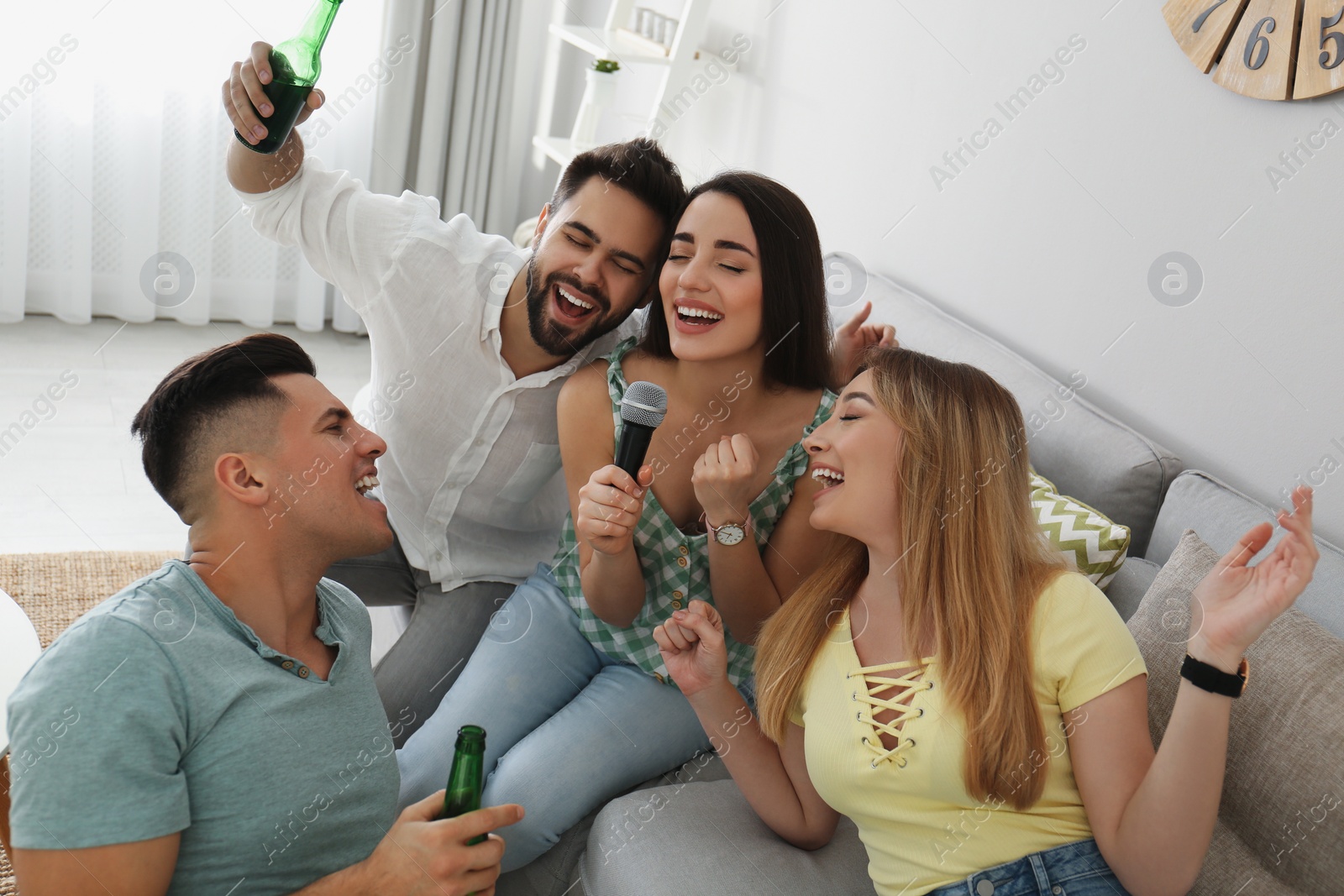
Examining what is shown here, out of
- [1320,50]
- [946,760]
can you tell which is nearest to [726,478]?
[946,760]

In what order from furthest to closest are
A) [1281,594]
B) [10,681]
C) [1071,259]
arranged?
[1071,259]
[10,681]
[1281,594]

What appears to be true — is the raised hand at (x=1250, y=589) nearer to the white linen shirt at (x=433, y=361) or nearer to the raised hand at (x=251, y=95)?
the white linen shirt at (x=433, y=361)

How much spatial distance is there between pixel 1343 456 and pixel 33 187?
154 inches

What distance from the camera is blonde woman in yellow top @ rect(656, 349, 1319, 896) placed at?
1.09m

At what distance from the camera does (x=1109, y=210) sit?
1.90m

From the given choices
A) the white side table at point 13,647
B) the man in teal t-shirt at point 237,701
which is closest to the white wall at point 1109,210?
the man in teal t-shirt at point 237,701

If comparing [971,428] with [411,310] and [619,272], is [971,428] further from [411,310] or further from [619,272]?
[411,310]

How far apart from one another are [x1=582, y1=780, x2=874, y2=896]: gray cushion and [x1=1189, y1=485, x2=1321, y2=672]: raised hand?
1.90 feet

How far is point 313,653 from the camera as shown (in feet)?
4.32

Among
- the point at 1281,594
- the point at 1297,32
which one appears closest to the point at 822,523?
the point at 1281,594

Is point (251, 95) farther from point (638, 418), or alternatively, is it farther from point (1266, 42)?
point (1266, 42)

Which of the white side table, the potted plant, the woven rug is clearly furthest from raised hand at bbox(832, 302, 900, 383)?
the potted plant

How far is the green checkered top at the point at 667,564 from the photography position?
1699 millimetres

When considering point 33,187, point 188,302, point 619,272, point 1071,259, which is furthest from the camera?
point 188,302
